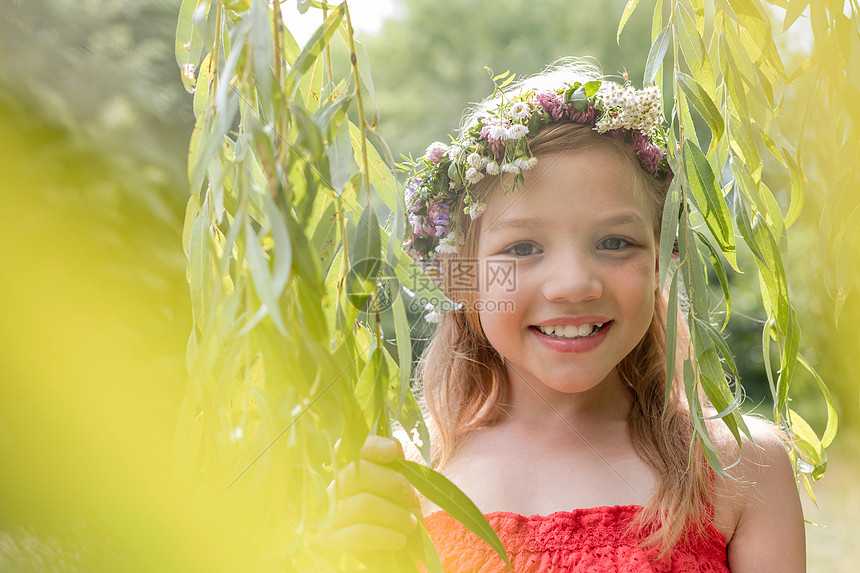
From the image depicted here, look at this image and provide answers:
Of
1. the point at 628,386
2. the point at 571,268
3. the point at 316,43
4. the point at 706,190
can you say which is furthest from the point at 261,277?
the point at 628,386

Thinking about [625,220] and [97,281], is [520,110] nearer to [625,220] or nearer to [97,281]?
[625,220]

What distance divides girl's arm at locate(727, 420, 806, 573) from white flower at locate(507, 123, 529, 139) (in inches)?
21.9

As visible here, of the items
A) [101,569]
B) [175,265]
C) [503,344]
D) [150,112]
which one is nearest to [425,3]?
[150,112]

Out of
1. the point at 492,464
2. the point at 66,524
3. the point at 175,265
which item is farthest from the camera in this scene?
the point at 175,265

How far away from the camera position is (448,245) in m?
1.14

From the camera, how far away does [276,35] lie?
519mm

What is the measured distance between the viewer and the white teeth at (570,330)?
985 mm

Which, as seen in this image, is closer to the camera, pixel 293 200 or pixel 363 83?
pixel 293 200

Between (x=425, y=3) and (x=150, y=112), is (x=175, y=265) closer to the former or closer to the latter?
(x=150, y=112)

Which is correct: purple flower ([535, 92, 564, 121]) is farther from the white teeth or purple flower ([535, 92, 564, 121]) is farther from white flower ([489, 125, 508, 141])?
the white teeth

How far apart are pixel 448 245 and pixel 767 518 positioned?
63 centimetres

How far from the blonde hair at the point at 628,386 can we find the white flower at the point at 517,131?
0.10 ft

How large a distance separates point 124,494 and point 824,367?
12.9 feet

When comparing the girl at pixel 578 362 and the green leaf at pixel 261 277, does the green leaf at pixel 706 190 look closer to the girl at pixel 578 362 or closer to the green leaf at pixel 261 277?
the girl at pixel 578 362
